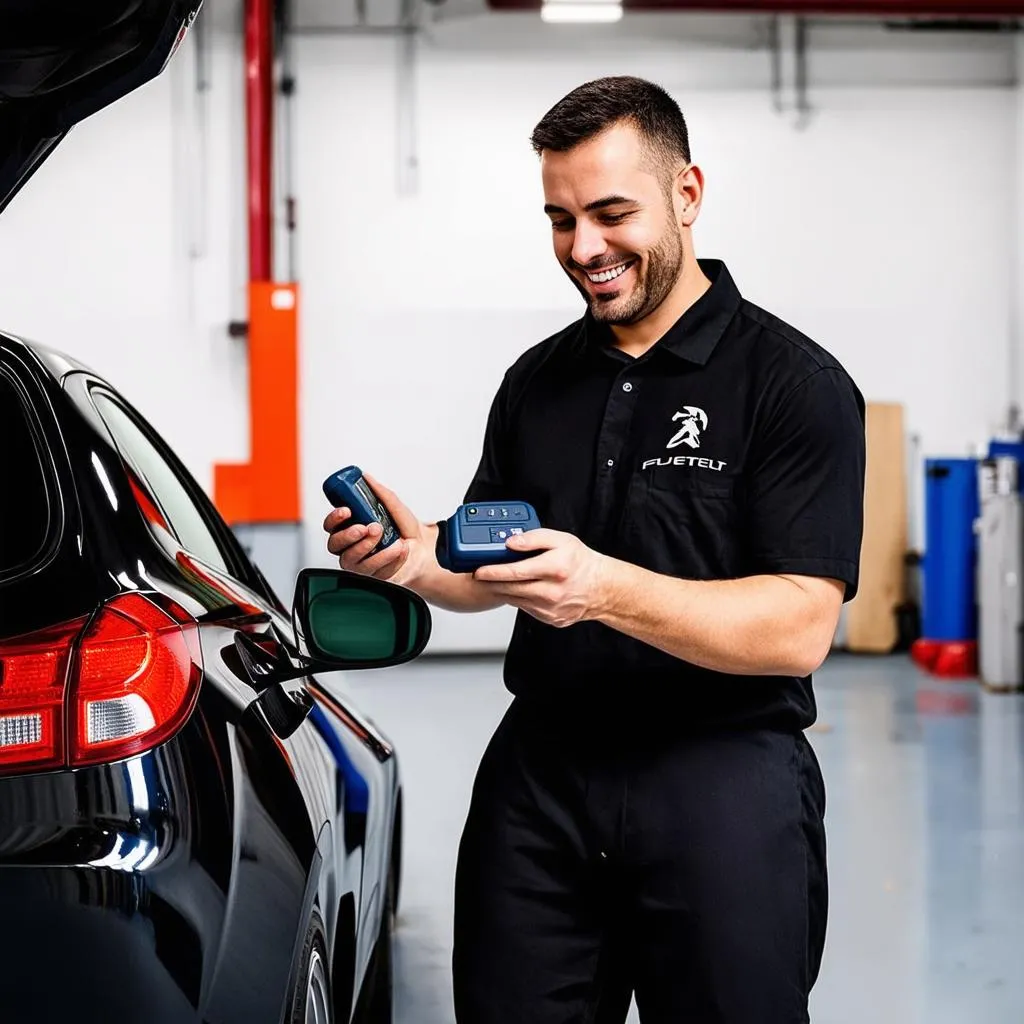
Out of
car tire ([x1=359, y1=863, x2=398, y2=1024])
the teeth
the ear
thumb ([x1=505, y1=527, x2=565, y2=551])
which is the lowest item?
car tire ([x1=359, y1=863, x2=398, y2=1024])

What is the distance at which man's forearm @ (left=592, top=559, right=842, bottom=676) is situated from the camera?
5.00ft

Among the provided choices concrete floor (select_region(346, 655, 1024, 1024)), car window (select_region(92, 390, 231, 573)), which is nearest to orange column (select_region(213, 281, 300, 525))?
concrete floor (select_region(346, 655, 1024, 1024))

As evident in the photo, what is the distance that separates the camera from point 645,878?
5.65 feet

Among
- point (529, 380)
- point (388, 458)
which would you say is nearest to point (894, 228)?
point (388, 458)

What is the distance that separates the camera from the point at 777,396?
169 cm

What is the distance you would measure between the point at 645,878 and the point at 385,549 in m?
0.54

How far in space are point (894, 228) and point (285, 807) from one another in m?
8.53

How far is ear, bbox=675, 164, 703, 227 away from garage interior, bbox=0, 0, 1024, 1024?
6482 mm

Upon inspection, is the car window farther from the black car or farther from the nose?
the nose

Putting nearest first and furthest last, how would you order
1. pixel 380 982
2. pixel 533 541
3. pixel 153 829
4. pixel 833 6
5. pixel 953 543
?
pixel 153 829 < pixel 533 541 < pixel 380 982 < pixel 833 6 < pixel 953 543

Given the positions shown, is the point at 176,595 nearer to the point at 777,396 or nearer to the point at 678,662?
the point at 678,662

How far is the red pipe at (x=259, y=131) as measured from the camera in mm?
8578

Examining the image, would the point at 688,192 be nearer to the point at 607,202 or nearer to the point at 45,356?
the point at 607,202

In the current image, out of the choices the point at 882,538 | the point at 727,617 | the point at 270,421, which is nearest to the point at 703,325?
the point at 727,617
